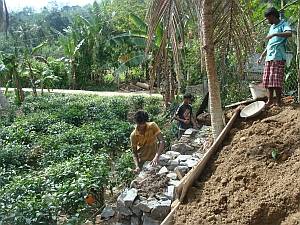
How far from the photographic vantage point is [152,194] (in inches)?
201

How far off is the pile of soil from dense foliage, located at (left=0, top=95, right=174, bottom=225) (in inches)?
77.9

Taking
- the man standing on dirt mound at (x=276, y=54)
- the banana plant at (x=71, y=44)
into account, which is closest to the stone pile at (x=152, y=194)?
the man standing on dirt mound at (x=276, y=54)

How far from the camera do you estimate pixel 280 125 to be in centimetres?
459

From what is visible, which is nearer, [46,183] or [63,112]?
[46,183]

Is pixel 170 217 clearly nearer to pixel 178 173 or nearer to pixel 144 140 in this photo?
pixel 178 173

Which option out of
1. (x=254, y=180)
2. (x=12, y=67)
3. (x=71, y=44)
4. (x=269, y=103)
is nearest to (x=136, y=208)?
(x=254, y=180)

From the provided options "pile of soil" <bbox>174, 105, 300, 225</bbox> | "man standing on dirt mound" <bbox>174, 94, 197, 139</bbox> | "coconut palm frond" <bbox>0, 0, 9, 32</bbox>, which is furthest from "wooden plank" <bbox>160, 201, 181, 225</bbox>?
"coconut palm frond" <bbox>0, 0, 9, 32</bbox>

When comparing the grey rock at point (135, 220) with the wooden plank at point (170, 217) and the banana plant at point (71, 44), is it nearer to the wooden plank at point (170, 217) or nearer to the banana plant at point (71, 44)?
the wooden plank at point (170, 217)

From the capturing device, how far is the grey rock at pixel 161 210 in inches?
184

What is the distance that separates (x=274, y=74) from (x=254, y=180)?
1588mm

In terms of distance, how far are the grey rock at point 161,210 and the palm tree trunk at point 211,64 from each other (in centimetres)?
96

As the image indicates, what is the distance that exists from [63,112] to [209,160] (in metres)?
9.39

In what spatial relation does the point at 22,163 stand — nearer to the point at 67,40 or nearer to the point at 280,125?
the point at 280,125

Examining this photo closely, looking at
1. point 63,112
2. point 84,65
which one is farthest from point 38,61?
point 63,112
